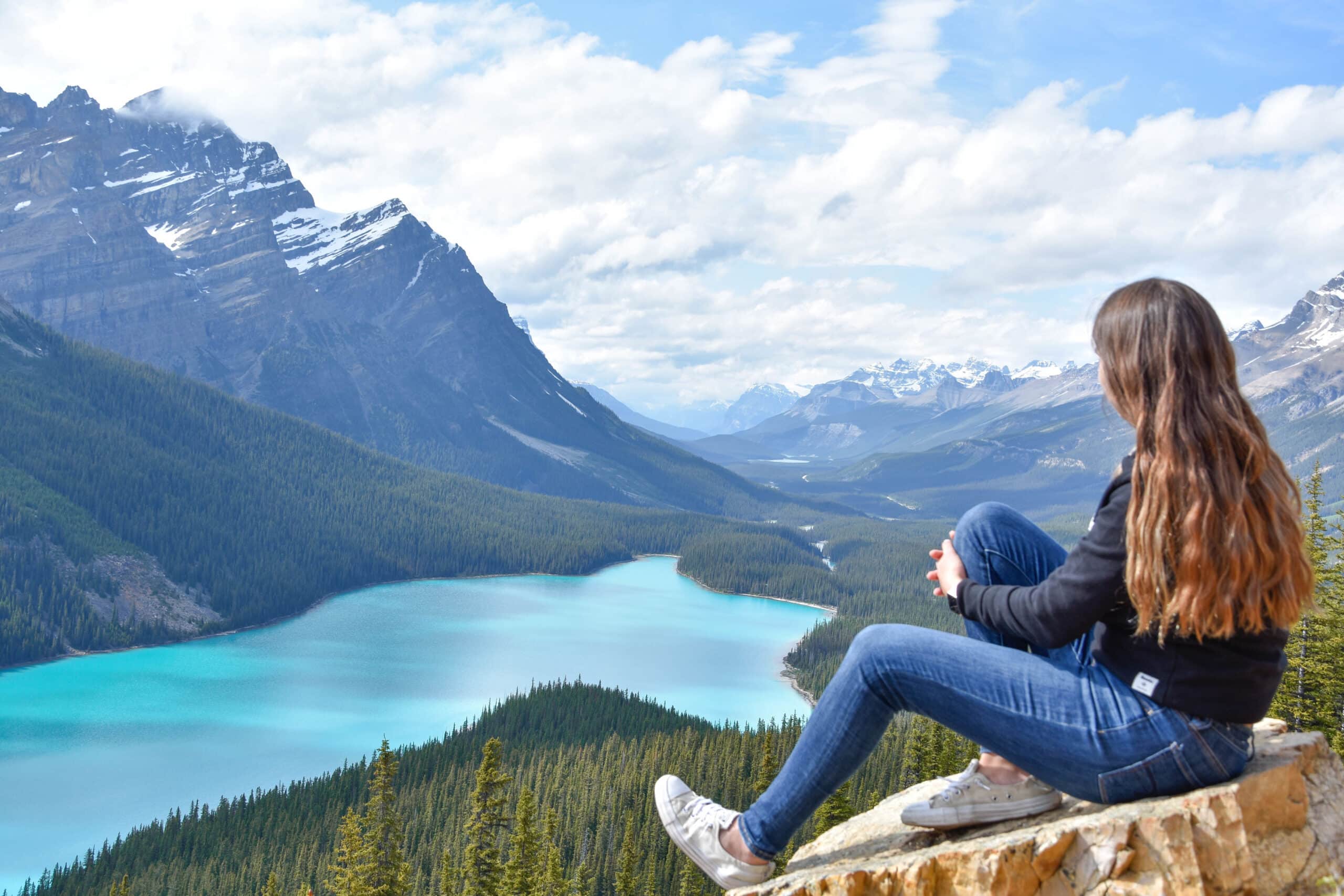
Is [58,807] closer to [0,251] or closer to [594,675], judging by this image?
[594,675]

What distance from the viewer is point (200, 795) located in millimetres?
53031

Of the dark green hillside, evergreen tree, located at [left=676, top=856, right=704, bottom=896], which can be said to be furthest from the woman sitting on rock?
the dark green hillside

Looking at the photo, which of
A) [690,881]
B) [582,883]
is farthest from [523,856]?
[690,881]

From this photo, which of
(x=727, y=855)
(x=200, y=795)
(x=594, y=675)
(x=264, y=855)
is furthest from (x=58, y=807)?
(x=727, y=855)

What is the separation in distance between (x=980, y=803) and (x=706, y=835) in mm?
1586

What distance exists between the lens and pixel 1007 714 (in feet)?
15.7

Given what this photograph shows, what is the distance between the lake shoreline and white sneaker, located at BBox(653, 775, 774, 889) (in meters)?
77.6

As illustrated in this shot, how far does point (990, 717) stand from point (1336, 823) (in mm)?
1910

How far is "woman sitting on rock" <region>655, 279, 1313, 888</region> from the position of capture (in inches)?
161

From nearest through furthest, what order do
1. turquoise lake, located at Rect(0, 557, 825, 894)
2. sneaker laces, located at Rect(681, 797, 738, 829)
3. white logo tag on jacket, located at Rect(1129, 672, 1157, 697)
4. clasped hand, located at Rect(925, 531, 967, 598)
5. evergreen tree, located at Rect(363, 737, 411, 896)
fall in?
white logo tag on jacket, located at Rect(1129, 672, 1157, 697) < clasped hand, located at Rect(925, 531, 967, 598) < sneaker laces, located at Rect(681, 797, 738, 829) < evergreen tree, located at Rect(363, 737, 411, 896) < turquoise lake, located at Rect(0, 557, 825, 894)

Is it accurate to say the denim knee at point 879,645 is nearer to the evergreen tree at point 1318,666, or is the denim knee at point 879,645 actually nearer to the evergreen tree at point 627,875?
the evergreen tree at point 1318,666

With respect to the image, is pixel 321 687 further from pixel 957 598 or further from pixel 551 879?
pixel 957 598

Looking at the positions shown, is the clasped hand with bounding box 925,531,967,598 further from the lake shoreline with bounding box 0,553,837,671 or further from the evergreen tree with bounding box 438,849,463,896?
the lake shoreline with bounding box 0,553,837,671

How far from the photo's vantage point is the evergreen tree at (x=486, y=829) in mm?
22531
